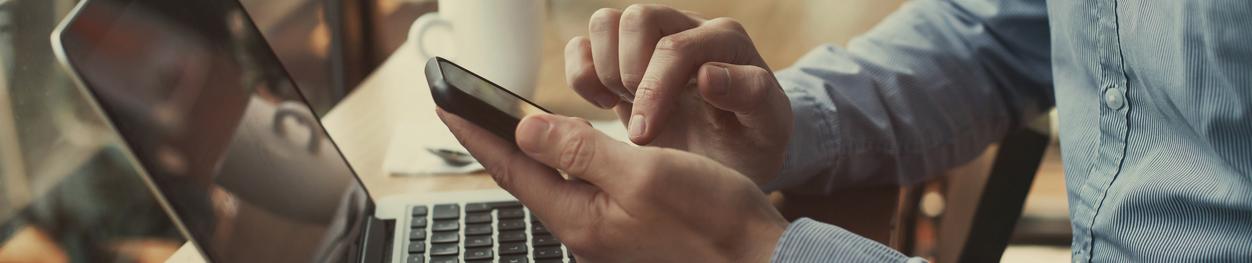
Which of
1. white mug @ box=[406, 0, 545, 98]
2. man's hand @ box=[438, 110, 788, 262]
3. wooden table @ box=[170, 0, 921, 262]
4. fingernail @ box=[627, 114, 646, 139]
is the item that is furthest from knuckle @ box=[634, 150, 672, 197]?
white mug @ box=[406, 0, 545, 98]

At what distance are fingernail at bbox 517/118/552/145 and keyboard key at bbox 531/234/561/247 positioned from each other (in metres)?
0.18

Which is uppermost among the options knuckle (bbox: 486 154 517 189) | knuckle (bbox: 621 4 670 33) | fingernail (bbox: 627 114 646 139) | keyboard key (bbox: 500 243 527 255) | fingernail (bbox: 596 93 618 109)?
knuckle (bbox: 486 154 517 189)

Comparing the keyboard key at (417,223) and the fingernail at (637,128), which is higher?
the fingernail at (637,128)

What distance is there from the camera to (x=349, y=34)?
1829 mm

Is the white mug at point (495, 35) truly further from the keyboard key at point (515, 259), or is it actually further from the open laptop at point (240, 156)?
the keyboard key at point (515, 259)

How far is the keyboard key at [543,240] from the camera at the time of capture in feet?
2.09

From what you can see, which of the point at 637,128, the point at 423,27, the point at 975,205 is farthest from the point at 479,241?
the point at 975,205

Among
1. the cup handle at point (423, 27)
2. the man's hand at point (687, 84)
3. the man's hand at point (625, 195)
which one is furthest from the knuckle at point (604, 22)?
the cup handle at point (423, 27)

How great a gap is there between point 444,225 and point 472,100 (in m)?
0.21

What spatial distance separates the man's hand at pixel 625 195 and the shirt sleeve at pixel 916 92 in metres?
0.28

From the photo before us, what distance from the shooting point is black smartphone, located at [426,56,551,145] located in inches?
18.4

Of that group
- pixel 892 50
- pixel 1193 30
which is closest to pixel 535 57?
pixel 892 50

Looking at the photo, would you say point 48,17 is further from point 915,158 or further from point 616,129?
point 915,158

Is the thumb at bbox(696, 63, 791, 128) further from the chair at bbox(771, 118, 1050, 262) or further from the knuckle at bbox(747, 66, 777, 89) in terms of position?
the chair at bbox(771, 118, 1050, 262)
